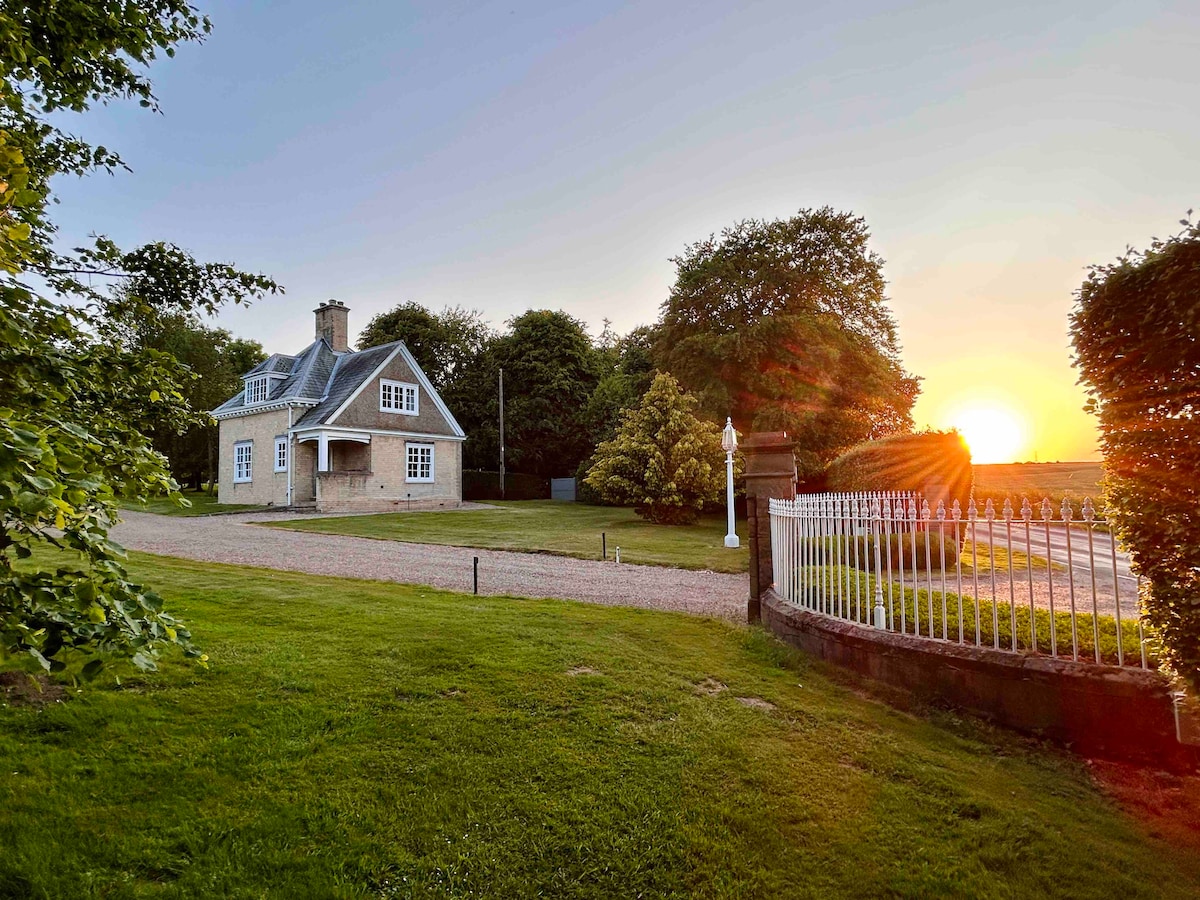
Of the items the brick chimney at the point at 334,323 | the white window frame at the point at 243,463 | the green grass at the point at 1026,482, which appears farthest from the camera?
the brick chimney at the point at 334,323

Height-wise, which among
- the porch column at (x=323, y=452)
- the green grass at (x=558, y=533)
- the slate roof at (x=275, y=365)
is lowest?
the green grass at (x=558, y=533)

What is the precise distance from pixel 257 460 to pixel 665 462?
19.2 meters

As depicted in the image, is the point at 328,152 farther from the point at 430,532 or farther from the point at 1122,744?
the point at 1122,744

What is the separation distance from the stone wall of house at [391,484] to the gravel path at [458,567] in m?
7.02

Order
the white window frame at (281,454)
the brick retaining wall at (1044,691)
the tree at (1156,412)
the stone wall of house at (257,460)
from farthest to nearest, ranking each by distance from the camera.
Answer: the stone wall of house at (257,460)
the white window frame at (281,454)
the brick retaining wall at (1044,691)
the tree at (1156,412)

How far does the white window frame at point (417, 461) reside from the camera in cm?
2883

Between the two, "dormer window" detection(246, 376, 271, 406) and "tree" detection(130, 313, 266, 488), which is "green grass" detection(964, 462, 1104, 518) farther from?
"tree" detection(130, 313, 266, 488)

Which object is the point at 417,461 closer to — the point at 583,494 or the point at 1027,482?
the point at 583,494

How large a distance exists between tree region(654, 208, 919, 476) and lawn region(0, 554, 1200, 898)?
22.4m

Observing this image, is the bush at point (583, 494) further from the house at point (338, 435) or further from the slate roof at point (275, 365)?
the slate roof at point (275, 365)

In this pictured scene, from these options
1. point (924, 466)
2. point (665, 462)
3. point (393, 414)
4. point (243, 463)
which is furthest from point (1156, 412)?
point (243, 463)

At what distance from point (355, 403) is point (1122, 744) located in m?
27.1

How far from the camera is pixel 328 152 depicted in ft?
35.4

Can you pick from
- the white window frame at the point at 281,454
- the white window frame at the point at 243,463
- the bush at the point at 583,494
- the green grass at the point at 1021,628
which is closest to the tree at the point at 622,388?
the bush at the point at 583,494
